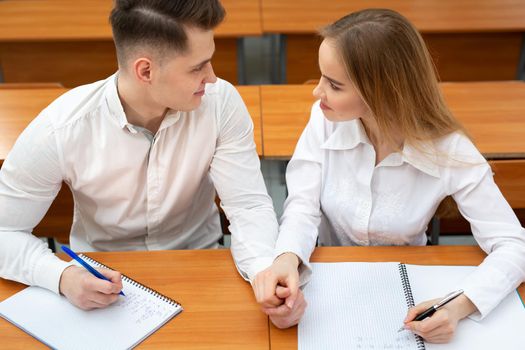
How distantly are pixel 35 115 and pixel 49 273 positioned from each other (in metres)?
1.16

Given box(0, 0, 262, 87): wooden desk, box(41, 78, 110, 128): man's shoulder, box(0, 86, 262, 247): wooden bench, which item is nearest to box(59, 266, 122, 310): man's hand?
box(41, 78, 110, 128): man's shoulder

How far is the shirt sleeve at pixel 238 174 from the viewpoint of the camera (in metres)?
1.44

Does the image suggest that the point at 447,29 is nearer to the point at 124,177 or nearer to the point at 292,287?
the point at 124,177

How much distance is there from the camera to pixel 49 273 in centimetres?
124

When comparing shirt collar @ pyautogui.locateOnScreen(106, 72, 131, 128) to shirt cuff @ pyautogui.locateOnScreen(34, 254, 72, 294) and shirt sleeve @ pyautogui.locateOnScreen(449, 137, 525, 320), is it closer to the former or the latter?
shirt cuff @ pyautogui.locateOnScreen(34, 254, 72, 294)

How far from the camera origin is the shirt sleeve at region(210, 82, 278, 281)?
1439 millimetres

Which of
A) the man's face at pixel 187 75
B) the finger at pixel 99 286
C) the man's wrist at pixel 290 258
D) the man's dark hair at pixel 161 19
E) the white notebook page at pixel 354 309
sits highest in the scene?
the man's dark hair at pixel 161 19

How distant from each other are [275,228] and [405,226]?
367 mm

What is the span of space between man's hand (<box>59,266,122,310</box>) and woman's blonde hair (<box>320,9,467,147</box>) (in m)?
0.72

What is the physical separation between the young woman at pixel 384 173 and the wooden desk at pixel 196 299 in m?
0.07

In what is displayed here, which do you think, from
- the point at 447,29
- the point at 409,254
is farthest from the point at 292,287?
the point at 447,29

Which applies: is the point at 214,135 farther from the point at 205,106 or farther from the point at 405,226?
the point at 405,226

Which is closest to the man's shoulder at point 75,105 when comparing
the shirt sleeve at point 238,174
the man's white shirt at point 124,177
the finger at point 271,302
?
the man's white shirt at point 124,177

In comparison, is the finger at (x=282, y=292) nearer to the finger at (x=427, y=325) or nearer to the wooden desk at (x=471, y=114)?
the finger at (x=427, y=325)
